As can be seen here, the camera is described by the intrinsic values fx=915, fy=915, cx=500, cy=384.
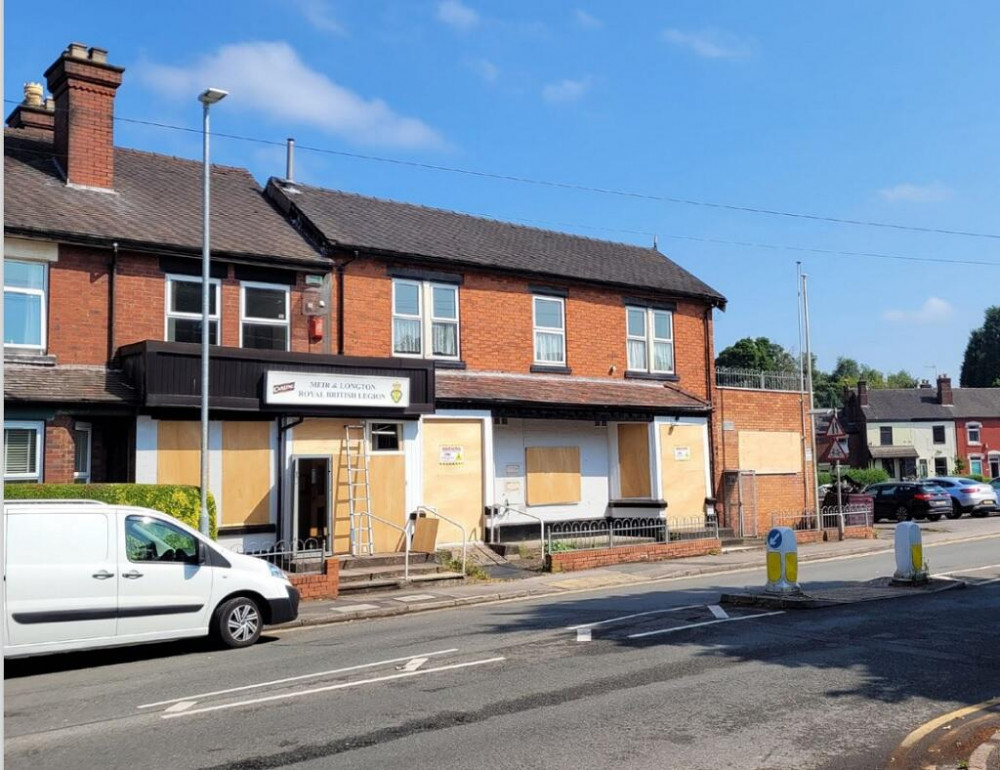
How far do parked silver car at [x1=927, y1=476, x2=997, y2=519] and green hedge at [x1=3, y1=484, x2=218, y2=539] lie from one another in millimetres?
28462

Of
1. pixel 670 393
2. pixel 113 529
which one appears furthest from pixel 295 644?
pixel 670 393

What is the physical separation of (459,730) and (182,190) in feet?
52.4

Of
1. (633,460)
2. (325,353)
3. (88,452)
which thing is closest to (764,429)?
(633,460)

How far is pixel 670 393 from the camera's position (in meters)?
23.8

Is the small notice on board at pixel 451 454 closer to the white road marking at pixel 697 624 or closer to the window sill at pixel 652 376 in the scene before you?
the window sill at pixel 652 376

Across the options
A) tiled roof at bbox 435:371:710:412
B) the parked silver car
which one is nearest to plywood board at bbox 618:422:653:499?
tiled roof at bbox 435:371:710:412

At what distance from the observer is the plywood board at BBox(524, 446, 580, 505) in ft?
71.2

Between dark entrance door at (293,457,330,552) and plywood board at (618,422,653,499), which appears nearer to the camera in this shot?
dark entrance door at (293,457,330,552)

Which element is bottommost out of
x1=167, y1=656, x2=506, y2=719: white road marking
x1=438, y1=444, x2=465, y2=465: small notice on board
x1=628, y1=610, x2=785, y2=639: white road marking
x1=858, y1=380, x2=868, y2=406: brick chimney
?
x1=167, y1=656, x2=506, y2=719: white road marking

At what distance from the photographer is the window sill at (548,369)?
21.9 m

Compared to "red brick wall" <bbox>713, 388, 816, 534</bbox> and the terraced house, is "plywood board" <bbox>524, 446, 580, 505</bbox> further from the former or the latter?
"red brick wall" <bbox>713, 388, 816, 534</bbox>

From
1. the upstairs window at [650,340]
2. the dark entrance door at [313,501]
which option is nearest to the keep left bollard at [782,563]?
the dark entrance door at [313,501]

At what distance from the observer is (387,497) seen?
722 inches

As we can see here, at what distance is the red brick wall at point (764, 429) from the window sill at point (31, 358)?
1638 centimetres
